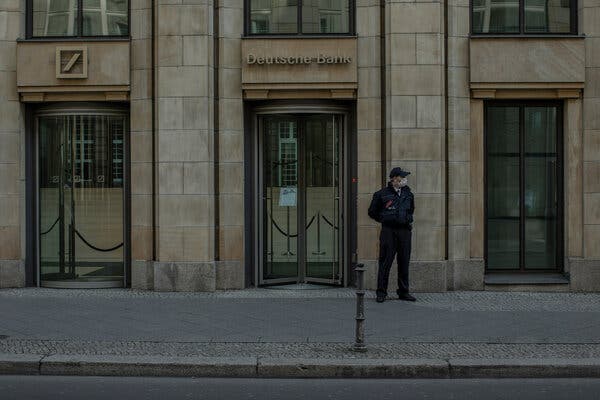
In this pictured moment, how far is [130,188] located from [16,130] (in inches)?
86.5

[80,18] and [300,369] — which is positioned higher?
[80,18]

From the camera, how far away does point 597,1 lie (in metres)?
15.3

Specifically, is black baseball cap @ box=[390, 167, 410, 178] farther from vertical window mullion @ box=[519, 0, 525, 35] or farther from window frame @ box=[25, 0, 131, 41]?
window frame @ box=[25, 0, 131, 41]

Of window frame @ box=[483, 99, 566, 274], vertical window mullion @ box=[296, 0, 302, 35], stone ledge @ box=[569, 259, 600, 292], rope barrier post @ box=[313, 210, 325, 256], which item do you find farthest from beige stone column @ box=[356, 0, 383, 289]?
stone ledge @ box=[569, 259, 600, 292]

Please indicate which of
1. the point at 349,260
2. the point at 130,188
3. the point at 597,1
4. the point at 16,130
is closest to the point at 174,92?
the point at 130,188

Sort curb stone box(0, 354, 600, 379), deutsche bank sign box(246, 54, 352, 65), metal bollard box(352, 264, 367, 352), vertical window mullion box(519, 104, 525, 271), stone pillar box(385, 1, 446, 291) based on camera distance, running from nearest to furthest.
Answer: curb stone box(0, 354, 600, 379)
metal bollard box(352, 264, 367, 352)
stone pillar box(385, 1, 446, 291)
deutsche bank sign box(246, 54, 352, 65)
vertical window mullion box(519, 104, 525, 271)

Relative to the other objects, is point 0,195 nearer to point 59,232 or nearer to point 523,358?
point 59,232

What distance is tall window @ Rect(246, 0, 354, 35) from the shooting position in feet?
51.5

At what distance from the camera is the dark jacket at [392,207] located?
14117mm

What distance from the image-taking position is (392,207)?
46.4 feet

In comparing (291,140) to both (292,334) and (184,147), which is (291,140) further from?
(292,334)

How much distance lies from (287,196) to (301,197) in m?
0.26

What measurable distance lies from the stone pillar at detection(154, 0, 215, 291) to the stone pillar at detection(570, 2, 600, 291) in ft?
21.0

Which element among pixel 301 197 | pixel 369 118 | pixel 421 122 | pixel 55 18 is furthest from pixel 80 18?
pixel 421 122
